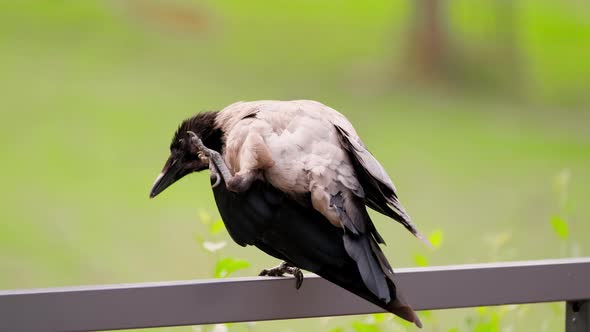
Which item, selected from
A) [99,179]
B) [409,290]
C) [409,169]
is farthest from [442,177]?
[409,290]

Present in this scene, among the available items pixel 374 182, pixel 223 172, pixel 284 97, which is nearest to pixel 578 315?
pixel 374 182

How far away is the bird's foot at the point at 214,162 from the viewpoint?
1.42 meters

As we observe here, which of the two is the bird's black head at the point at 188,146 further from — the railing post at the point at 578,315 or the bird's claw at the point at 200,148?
the railing post at the point at 578,315

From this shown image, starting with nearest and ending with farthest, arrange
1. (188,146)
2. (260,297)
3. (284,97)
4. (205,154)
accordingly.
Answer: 1. (260,297)
2. (205,154)
3. (188,146)
4. (284,97)

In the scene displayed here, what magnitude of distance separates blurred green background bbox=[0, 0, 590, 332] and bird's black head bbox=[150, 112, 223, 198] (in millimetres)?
1265

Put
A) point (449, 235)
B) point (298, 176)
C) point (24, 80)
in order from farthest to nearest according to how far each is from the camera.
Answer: point (449, 235)
point (24, 80)
point (298, 176)

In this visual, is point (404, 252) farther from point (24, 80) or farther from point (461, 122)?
point (24, 80)

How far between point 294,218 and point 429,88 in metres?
1.97

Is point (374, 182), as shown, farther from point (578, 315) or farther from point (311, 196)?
point (578, 315)

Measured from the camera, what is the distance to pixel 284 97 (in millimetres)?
3090

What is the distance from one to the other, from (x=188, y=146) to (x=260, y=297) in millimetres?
381

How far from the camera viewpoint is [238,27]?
3053mm

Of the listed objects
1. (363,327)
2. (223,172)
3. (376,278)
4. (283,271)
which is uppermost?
(223,172)

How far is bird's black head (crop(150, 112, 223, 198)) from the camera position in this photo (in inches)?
62.7
